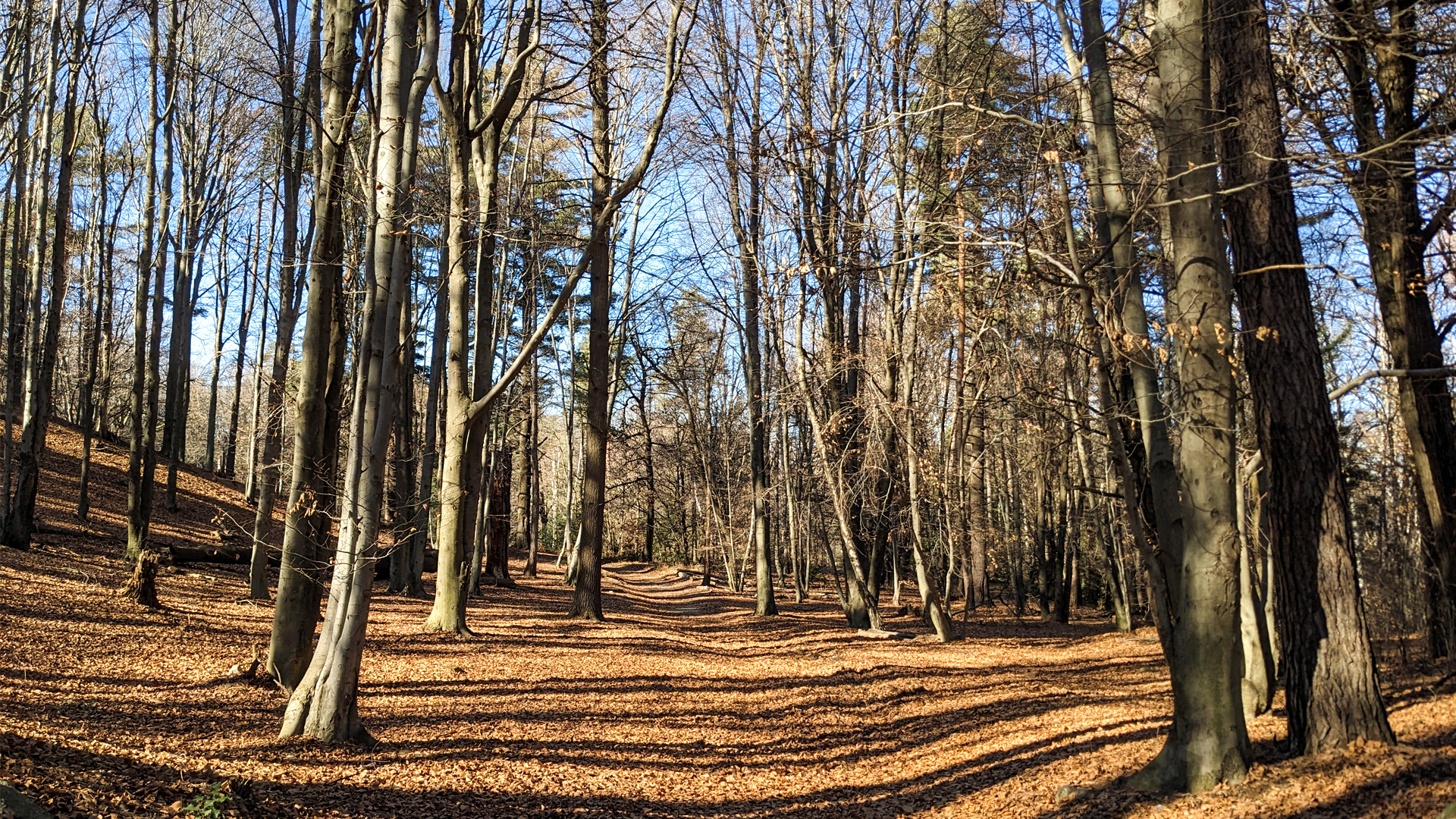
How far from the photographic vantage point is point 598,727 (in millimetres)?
8023

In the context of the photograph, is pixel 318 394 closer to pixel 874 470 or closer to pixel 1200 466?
pixel 1200 466

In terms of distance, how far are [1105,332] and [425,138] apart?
18850 millimetres

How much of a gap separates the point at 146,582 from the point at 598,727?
6.20 m

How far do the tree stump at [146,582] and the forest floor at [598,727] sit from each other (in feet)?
0.53

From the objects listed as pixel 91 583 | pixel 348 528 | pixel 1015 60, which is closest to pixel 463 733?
pixel 348 528

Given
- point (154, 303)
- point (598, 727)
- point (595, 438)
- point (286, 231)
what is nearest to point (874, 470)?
point (595, 438)

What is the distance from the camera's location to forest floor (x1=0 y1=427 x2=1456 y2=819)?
5086 millimetres

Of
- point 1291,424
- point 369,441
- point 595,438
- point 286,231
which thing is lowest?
point 369,441

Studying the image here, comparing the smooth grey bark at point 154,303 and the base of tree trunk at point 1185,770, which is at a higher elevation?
the smooth grey bark at point 154,303

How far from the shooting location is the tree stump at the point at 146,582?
10281 mm

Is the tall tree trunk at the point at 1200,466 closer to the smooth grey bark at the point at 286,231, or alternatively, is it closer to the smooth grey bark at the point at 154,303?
the smooth grey bark at the point at 286,231

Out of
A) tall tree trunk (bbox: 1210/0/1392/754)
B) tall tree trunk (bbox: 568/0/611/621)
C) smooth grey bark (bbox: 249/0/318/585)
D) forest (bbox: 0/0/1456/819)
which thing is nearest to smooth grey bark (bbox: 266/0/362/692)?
forest (bbox: 0/0/1456/819)

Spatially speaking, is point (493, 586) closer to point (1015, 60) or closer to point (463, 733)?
point (463, 733)

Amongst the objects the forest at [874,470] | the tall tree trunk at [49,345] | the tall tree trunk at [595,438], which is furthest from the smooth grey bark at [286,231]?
the tall tree trunk at [595,438]
